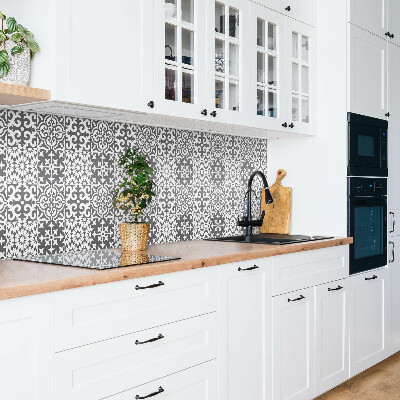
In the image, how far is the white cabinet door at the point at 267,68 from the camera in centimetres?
309

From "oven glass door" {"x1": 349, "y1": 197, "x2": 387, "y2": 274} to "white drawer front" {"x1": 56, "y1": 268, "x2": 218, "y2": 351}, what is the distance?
1380 mm

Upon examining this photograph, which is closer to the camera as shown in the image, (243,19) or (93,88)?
(93,88)

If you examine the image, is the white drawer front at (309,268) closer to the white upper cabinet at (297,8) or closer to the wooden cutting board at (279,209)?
the wooden cutting board at (279,209)

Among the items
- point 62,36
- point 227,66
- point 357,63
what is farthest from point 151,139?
point 357,63

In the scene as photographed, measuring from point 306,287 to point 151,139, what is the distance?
1.16 meters

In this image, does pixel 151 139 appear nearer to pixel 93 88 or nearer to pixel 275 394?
pixel 93 88

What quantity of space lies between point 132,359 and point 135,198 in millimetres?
911

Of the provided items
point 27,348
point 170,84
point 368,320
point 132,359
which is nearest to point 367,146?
point 368,320

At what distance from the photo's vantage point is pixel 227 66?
292cm

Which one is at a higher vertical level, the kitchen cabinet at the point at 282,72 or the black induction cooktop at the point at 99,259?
the kitchen cabinet at the point at 282,72

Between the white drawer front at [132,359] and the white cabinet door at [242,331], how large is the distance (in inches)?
3.9

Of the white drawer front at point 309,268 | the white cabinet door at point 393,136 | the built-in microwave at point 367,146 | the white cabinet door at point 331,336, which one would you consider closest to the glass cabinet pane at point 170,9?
the white drawer front at point 309,268

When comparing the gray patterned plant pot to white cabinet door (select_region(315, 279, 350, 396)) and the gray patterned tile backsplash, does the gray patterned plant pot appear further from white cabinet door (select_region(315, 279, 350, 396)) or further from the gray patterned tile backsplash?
white cabinet door (select_region(315, 279, 350, 396))

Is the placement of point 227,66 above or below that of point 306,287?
above
